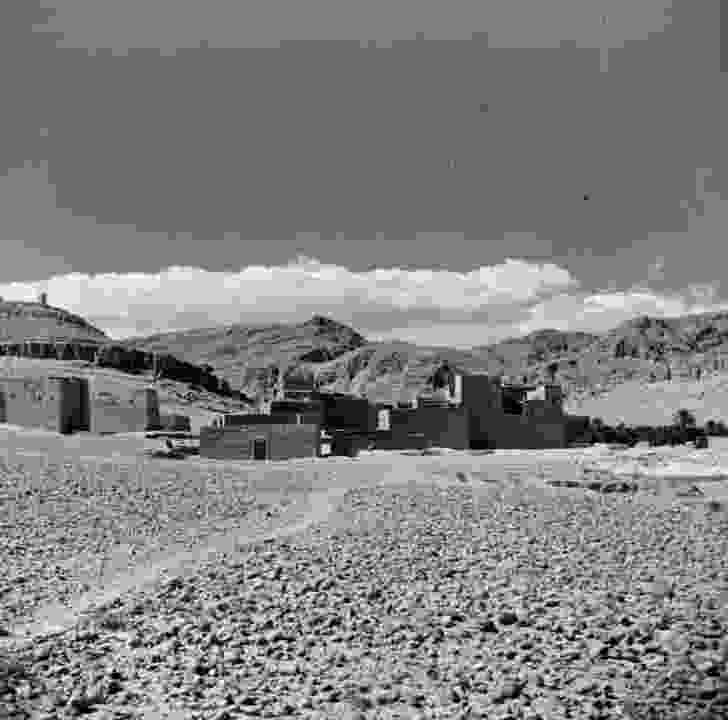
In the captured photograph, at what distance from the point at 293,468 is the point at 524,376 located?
379 feet

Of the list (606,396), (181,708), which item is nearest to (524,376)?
(606,396)

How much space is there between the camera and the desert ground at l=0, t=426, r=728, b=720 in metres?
8.33

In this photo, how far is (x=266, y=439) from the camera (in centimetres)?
3300

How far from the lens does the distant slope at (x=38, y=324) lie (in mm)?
92438

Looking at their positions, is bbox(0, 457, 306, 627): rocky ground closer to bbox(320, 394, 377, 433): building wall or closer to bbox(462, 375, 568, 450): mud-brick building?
bbox(320, 394, 377, 433): building wall

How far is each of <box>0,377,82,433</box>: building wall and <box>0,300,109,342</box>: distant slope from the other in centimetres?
5309

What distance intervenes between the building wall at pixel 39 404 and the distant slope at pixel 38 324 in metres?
53.1

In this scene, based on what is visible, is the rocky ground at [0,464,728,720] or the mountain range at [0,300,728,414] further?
the mountain range at [0,300,728,414]

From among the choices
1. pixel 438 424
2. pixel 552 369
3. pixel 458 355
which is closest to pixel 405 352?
pixel 458 355

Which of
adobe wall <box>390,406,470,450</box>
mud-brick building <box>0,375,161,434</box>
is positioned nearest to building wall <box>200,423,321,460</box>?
adobe wall <box>390,406,470,450</box>

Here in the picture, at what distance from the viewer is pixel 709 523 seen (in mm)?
19953

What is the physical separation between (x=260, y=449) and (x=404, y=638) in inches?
925

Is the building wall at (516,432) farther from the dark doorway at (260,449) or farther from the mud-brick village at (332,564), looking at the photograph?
the dark doorway at (260,449)

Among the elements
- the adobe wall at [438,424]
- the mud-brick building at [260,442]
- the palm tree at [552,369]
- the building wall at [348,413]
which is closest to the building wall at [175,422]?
the building wall at [348,413]
